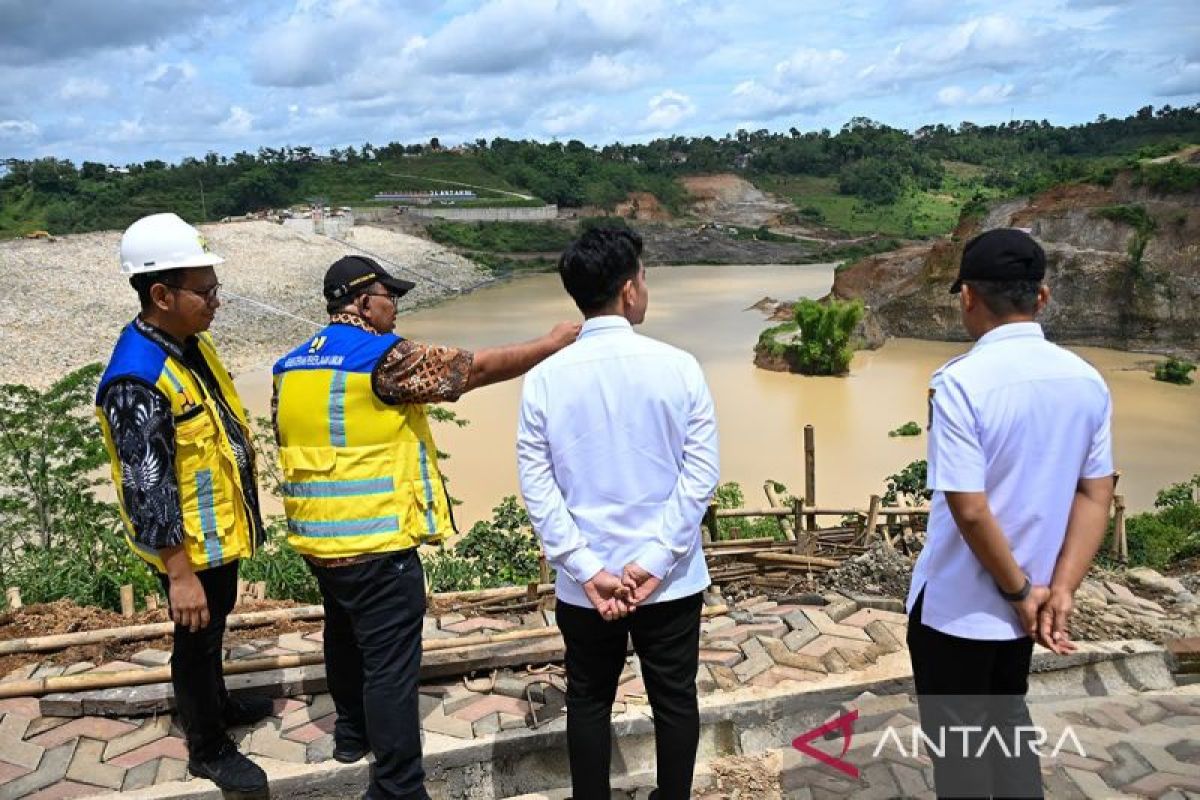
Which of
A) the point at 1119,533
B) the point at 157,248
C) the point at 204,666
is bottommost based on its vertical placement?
the point at 1119,533

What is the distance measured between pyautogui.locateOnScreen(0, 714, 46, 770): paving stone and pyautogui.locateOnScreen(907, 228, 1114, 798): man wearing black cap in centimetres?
282

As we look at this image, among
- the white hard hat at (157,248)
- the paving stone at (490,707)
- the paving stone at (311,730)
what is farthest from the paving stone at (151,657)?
the white hard hat at (157,248)

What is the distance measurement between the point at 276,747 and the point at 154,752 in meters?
0.41

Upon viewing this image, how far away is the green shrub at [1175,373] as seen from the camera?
854 inches

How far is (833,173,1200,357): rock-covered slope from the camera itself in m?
24.9

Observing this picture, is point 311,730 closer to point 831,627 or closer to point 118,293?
point 831,627

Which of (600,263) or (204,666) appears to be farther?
(204,666)

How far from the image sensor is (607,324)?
2.16 meters

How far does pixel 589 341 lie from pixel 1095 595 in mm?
3786

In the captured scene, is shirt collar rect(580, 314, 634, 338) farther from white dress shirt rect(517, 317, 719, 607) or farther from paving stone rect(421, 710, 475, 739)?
paving stone rect(421, 710, 475, 739)

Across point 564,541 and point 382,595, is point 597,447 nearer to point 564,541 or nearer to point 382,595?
point 564,541

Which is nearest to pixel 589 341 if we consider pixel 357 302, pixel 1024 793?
pixel 357 302

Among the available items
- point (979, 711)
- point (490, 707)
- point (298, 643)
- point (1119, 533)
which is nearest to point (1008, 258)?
point (979, 711)

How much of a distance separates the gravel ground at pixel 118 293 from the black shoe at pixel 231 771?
21.3 meters
